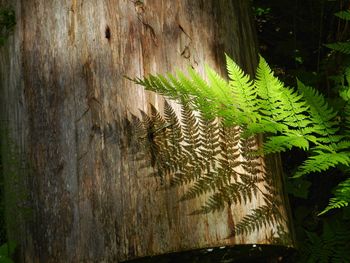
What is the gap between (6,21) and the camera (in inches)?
82.1

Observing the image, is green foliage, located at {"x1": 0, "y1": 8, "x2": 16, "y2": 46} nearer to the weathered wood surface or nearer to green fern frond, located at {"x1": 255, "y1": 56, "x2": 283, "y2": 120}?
the weathered wood surface

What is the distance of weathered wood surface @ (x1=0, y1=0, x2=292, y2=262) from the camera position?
5.65 ft

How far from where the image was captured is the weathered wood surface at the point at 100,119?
1724 millimetres

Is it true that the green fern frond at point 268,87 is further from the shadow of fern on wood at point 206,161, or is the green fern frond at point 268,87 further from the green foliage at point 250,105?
the shadow of fern on wood at point 206,161

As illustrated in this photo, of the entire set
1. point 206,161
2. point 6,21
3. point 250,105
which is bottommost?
point 206,161

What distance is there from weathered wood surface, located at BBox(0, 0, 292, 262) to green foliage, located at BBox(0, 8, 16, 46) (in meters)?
0.07

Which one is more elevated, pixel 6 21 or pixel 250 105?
pixel 6 21

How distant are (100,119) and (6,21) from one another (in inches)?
28.8

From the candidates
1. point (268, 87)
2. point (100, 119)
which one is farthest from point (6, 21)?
point (268, 87)

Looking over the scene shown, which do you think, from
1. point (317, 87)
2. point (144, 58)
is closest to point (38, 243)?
point (144, 58)

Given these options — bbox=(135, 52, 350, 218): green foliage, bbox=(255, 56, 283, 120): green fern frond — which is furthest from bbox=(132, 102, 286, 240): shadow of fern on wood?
bbox=(255, 56, 283, 120): green fern frond

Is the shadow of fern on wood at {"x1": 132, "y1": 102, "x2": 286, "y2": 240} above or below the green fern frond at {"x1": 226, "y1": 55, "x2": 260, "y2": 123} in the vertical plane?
below

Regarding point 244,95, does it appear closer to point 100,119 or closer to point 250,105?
point 250,105

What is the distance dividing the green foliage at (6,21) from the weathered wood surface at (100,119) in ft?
0.22
